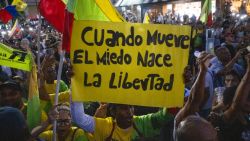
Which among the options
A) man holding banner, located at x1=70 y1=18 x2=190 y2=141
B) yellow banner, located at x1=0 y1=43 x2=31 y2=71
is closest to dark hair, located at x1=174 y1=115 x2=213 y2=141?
man holding banner, located at x1=70 y1=18 x2=190 y2=141

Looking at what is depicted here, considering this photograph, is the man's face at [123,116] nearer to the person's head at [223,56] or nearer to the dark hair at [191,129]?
the dark hair at [191,129]

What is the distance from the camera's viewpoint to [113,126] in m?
4.37

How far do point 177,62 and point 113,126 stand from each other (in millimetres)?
838

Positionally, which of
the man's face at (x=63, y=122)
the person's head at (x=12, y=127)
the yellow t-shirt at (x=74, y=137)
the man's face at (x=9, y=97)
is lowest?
the yellow t-shirt at (x=74, y=137)

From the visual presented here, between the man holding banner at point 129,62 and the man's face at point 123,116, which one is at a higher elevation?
the man holding banner at point 129,62

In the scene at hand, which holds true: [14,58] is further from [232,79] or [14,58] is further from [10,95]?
[232,79]

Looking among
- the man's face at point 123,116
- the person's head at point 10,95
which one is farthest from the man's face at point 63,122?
the person's head at point 10,95

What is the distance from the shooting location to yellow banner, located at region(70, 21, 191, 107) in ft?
13.3

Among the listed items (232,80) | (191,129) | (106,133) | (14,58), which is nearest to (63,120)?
(106,133)

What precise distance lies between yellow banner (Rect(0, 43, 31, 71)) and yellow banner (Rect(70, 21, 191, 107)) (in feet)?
3.68

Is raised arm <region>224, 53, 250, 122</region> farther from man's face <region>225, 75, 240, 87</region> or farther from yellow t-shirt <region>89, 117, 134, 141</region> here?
man's face <region>225, 75, 240, 87</region>

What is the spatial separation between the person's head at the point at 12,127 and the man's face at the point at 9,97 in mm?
2163

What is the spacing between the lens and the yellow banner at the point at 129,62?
4066mm

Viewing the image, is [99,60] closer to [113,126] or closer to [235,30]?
[113,126]
